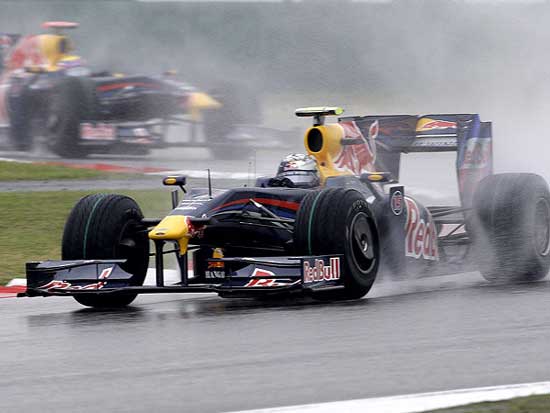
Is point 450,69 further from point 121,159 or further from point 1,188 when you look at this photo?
point 121,159

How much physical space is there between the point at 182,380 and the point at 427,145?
5883 mm

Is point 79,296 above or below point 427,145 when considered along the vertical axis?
below

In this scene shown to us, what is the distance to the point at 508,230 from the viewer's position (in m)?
10.9

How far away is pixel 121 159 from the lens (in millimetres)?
24297

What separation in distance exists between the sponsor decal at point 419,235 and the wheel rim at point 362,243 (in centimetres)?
81

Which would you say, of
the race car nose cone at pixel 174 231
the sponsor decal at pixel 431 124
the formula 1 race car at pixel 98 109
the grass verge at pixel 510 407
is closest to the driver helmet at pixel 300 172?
the race car nose cone at pixel 174 231

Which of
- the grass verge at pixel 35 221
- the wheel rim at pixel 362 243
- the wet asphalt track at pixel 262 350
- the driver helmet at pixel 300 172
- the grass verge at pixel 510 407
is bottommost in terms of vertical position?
the wet asphalt track at pixel 262 350

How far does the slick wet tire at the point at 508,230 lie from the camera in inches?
430

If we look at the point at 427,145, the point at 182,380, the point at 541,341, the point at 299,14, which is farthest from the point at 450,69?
the point at 182,380

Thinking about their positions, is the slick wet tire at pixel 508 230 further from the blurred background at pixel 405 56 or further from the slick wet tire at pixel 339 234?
the blurred background at pixel 405 56

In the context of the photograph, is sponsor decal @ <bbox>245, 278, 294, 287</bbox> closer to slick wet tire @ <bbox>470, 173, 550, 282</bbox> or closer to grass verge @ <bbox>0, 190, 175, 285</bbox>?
slick wet tire @ <bbox>470, 173, 550, 282</bbox>

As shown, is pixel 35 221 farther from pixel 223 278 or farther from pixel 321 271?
pixel 321 271

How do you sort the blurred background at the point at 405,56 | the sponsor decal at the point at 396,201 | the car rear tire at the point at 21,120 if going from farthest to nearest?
the car rear tire at the point at 21,120 → the blurred background at the point at 405,56 → the sponsor decal at the point at 396,201

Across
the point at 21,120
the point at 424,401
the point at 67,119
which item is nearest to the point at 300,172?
the point at 424,401
